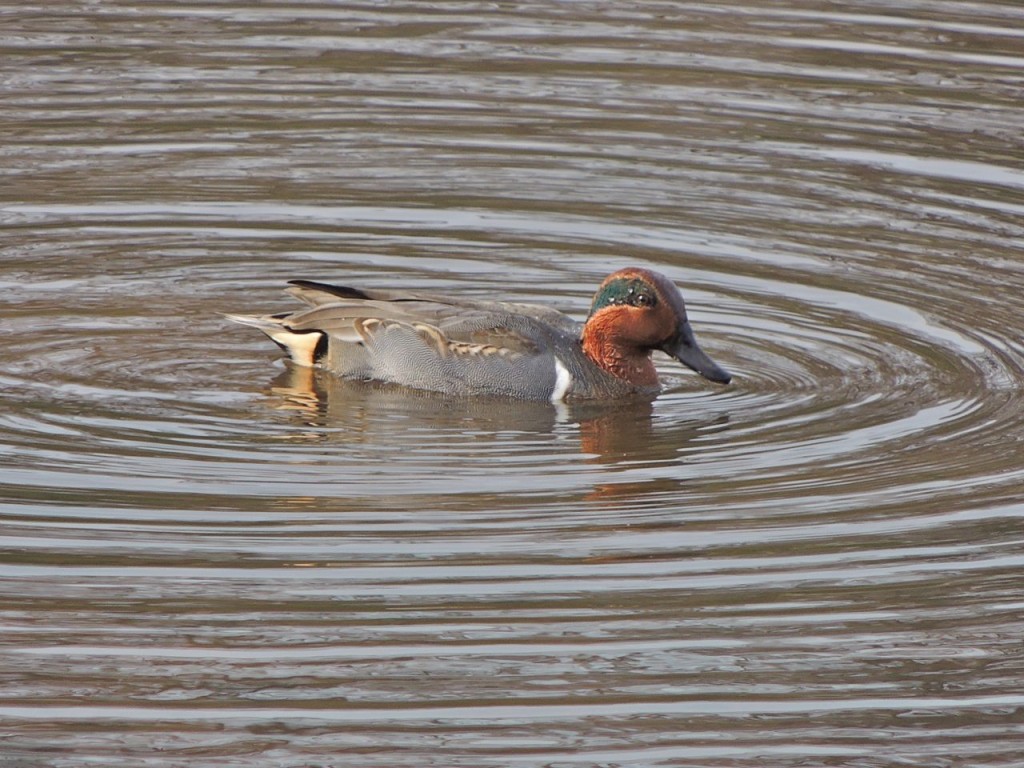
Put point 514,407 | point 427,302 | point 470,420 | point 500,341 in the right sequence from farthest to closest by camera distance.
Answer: point 427,302 < point 500,341 < point 514,407 < point 470,420

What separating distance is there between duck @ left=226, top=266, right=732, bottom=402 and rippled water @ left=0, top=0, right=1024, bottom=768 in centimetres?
19

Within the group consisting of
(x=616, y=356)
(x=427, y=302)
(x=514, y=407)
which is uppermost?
(x=427, y=302)

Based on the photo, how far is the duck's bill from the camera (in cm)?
1058

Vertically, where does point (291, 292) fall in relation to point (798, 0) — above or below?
below

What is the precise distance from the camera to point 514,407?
10484mm

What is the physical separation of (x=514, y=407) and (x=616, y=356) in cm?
74

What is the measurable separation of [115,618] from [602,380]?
4434mm

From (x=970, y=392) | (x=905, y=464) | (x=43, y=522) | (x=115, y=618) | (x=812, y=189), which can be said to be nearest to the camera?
(x=115, y=618)

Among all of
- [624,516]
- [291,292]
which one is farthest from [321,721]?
[291,292]

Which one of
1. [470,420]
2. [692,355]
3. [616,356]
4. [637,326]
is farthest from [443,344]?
[692,355]

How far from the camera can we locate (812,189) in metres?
Answer: 13.8

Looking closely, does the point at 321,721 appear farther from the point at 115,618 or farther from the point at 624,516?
the point at 624,516

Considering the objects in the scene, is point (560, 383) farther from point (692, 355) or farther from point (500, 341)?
point (692, 355)

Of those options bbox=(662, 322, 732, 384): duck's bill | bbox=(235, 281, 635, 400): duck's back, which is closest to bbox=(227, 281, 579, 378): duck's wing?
bbox=(235, 281, 635, 400): duck's back
